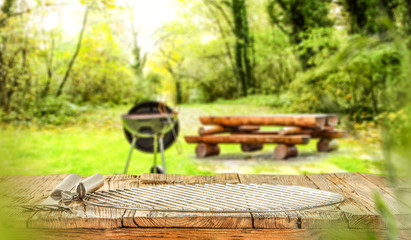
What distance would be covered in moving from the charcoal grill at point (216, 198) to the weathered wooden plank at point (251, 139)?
2728mm

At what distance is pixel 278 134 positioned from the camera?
432 centimetres

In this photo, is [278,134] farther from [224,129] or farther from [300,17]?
[300,17]

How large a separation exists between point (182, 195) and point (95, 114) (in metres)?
6.29

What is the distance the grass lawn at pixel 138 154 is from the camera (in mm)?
3988

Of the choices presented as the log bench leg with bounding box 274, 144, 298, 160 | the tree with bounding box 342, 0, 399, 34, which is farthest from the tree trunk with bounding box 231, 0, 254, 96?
the log bench leg with bounding box 274, 144, 298, 160

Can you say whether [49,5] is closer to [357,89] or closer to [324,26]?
[324,26]

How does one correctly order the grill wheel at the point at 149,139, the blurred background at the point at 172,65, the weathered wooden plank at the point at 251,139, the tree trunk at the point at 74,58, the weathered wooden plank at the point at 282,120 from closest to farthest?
1. the grill wheel at the point at 149,139
2. the weathered wooden plank at the point at 251,139
3. the weathered wooden plank at the point at 282,120
4. the blurred background at the point at 172,65
5. the tree trunk at the point at 74,58

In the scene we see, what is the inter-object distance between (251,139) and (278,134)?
1.18ft

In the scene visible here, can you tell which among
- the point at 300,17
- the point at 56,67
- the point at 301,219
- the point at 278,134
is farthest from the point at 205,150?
the point at 56,67

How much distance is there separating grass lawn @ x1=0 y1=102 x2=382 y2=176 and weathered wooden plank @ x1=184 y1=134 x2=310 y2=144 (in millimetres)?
213

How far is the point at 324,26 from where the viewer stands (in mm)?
6676

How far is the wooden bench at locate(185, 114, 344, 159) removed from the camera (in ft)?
13.2

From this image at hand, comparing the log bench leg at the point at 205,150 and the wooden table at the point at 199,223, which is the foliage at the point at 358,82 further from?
the wooden table at the point at 199,223

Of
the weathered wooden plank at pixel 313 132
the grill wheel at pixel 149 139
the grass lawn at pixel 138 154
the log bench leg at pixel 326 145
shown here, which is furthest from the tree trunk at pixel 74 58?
the log bench leg at pixel 326 145
